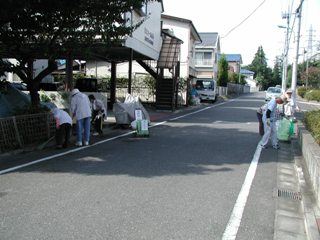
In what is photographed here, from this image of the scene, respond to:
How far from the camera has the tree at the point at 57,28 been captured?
35.3 feet

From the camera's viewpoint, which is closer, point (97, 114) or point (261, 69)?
point (97, 114)

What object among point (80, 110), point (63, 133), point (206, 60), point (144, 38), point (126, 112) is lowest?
point (63, 133)

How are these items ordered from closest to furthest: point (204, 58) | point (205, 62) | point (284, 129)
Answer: point (284, 129) → point (205, 62) → point (204, 58)

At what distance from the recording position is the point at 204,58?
2318 inches

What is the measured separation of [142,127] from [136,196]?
730 cm

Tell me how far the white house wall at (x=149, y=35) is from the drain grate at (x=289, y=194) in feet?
40.0

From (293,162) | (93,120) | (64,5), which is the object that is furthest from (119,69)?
(293,162)

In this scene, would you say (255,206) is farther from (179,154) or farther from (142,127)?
(142,127)

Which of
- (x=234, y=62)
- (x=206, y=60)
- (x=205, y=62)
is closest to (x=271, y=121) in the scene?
(x=205, y=62)

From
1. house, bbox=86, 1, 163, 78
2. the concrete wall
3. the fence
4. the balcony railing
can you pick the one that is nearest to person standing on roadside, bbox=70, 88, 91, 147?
the fence

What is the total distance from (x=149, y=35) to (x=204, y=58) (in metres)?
37.0

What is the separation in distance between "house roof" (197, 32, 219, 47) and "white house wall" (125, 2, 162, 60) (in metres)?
34.2

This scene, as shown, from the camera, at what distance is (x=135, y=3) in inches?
452

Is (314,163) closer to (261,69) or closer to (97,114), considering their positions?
(97,114)
